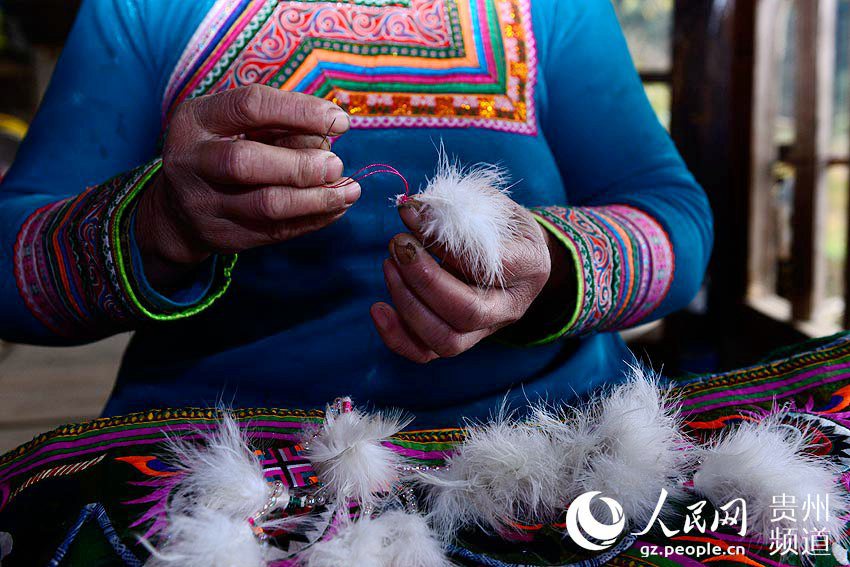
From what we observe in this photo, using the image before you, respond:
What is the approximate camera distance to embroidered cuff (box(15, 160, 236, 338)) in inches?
27.6

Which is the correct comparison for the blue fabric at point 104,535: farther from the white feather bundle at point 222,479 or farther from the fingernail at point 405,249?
the fingernail at point 405,249

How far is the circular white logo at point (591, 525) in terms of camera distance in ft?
1.80

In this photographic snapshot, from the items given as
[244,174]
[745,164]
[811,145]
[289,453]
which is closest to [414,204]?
[244,174]

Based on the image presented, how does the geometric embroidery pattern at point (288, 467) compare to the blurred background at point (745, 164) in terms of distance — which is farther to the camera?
the blurred background at point (745, 164)

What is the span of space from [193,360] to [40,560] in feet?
1.19

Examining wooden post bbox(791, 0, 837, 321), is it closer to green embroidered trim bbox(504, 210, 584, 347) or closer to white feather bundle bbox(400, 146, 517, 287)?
green embroidered trim bbox(504, 210, 584, 347)

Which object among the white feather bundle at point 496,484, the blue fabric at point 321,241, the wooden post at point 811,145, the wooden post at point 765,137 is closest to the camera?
the white feather bundle at point 496,484

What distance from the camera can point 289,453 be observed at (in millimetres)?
635

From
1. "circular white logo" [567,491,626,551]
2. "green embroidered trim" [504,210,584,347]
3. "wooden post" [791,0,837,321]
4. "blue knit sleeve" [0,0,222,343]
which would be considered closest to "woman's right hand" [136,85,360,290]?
"blue knit sleeve" [0,0,222,343]

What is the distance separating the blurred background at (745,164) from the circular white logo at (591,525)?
5.37ft

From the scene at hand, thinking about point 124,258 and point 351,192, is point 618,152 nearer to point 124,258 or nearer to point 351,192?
point 351,192

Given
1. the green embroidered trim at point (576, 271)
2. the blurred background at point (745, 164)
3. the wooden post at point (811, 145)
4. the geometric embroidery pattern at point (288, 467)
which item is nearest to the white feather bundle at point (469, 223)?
the green embroidered trim at point (576, 271)

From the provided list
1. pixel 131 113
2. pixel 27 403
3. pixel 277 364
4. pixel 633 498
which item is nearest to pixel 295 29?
pixel 131 113

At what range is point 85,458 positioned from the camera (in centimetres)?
61
